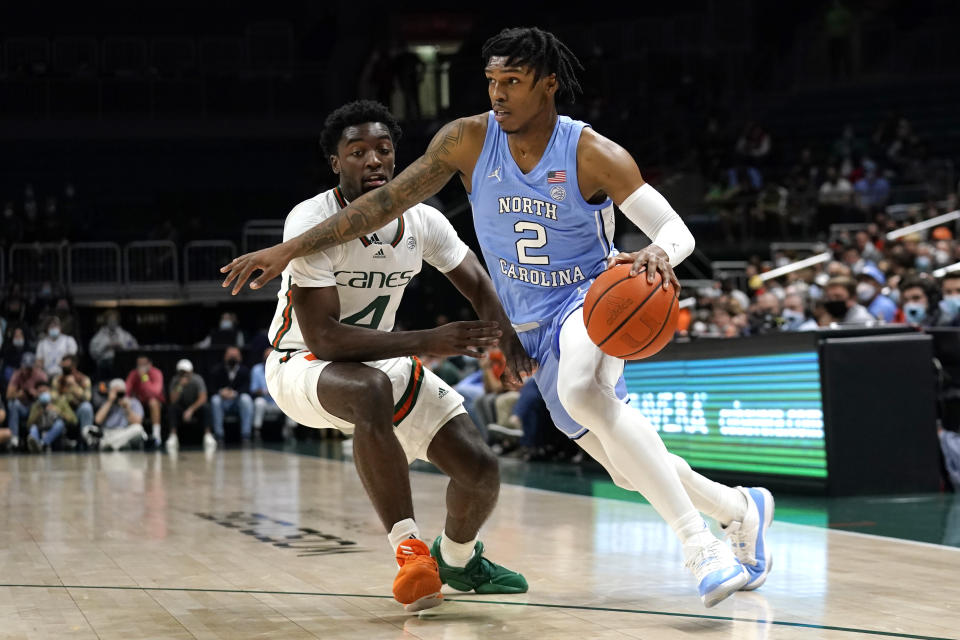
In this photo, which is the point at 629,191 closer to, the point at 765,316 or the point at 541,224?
the point at 541,224

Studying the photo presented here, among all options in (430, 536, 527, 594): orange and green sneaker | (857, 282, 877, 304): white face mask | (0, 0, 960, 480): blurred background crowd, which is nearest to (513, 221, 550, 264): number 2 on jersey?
(430, 536, 527, 594): orange and green sneaker

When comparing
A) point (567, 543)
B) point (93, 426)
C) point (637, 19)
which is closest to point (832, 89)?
point (637, 19)

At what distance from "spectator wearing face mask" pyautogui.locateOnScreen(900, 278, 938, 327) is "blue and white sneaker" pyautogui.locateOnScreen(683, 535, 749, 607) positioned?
6801 millimetres

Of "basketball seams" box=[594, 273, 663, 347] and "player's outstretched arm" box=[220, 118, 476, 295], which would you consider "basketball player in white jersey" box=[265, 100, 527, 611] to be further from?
"basketball seams" box=[594, 273, 663, 347]

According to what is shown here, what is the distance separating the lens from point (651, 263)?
378 cm

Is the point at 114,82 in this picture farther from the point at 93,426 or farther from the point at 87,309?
the point at 93,426

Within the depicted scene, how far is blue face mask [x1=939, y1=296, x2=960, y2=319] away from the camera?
396 inches

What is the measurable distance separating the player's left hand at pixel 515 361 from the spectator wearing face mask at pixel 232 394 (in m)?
11.6

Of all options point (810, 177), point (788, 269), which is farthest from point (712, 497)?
point (810, 177)

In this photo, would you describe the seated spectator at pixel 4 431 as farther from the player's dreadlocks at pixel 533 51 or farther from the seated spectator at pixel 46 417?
the player's dreadlocks at pixel 533 51

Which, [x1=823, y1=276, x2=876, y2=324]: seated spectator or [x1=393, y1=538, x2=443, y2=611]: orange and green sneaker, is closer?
[x1=393, y1=538, x2=443, y2=611]: orange and green sneaker

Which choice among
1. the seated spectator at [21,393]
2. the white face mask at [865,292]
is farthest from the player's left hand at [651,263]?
the seated spectator at [21,393]

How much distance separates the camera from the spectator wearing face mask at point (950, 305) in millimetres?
9914

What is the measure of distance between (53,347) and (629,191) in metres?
14.0
